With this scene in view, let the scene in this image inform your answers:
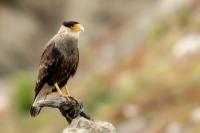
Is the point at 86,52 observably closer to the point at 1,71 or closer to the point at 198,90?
the point at 1,71

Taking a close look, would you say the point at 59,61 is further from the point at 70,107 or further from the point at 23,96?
the point at 23,96

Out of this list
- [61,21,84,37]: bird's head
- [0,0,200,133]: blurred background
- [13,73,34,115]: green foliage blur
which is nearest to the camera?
[61,21,84,37]: bird's head

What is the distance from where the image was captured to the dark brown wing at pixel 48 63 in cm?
2002

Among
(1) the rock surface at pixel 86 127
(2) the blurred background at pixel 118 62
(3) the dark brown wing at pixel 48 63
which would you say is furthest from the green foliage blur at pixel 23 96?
(1) the rock surface at pixel 86 127

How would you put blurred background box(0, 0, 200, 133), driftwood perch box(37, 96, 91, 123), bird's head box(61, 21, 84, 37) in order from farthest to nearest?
1. blurred background box(0, 0, 200, 133)
2. bird's head box(61, 21, 84, 37)
3. driftwood perch box(37, 96, 91, 123)

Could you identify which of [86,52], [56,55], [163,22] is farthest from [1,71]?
[56,55]

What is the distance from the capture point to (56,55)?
20.0 metres

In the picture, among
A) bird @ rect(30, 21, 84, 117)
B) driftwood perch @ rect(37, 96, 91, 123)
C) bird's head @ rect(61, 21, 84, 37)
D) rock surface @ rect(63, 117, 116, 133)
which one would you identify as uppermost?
bird's head @ rect(61, 21, 84, 37)

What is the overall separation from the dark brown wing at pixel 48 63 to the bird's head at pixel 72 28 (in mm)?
441

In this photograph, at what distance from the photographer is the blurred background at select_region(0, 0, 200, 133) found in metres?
47.8

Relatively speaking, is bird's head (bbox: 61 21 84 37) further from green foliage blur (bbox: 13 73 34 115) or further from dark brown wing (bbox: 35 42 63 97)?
green foliage blur (bbox: 13 73 34 115)

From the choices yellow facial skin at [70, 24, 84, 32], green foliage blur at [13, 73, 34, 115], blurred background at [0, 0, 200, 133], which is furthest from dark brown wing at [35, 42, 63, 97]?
green foliage blur at [13, 73, 34, 115]

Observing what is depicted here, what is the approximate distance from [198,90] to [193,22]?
17409mm

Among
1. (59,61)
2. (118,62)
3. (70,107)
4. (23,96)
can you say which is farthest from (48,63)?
(118,62)
